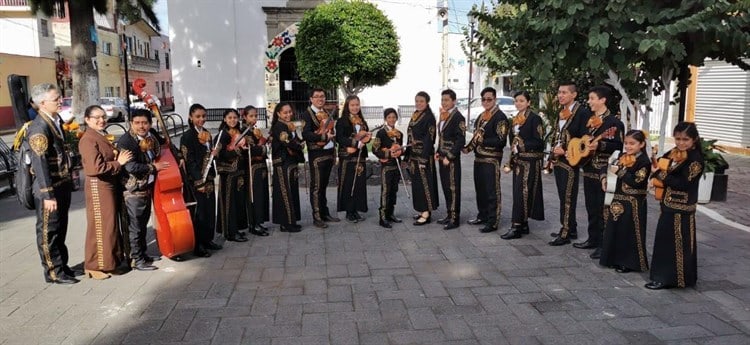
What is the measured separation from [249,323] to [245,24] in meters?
17.8

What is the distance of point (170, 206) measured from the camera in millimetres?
5289

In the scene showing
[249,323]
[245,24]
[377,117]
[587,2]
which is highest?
[245,24]

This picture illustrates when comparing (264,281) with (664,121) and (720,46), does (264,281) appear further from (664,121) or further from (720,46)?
(664,121)

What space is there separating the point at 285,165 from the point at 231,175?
70 centimetres

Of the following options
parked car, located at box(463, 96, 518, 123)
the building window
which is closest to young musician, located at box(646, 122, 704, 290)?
parked car, located at box(463, 96, 518, 123)

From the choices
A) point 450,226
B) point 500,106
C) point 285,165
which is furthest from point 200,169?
point 500,106

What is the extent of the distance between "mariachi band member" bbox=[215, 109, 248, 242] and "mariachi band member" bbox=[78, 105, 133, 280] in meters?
1.19

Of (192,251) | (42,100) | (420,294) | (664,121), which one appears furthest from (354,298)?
(664,121)

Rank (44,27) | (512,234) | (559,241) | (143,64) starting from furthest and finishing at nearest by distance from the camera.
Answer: (143,64), (44,27), (512,234), (559,241)

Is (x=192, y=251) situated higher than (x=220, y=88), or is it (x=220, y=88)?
(x=220, y=88)

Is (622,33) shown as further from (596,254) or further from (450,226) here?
(450,226)

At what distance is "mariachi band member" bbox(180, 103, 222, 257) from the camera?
5.67 meters

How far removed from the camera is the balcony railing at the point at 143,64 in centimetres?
4249

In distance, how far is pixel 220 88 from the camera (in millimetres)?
20375
